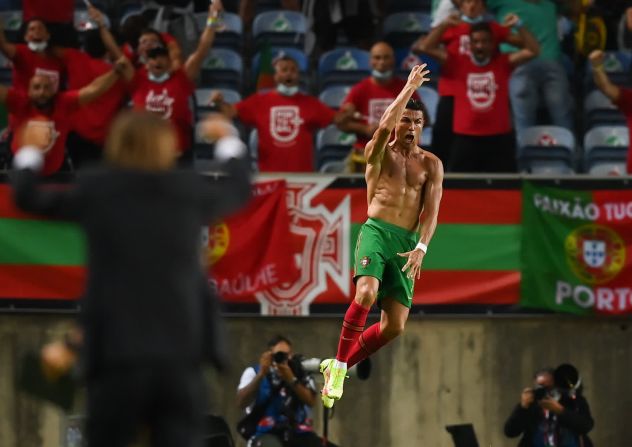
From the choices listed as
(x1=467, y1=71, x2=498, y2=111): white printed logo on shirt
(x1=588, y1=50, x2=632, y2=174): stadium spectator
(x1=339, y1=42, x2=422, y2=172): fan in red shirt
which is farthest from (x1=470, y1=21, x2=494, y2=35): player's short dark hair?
(x1=588, y1=50, x2=632, y2=174): stadium spectator

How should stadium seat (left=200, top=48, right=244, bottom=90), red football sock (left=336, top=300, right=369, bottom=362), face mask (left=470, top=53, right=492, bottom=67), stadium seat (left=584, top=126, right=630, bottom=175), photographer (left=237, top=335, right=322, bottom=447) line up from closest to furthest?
red football sock (left=336, top=300, right=369, bottom=362) → photographer (left=237, top=335, right=322, bottom=447) → face mask (left=470, top=53, right=492, bottom=67) → stadium seat (left=584, top=126, right=630, bottom=175) → stadium seat (left=200, top=48, right=244, bottom=90)

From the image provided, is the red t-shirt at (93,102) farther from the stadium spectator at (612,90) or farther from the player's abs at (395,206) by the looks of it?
the stadium spectator at (612,90)

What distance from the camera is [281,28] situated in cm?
1673

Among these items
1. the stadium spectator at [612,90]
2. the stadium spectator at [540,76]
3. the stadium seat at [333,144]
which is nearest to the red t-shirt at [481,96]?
the stadium spectator at [540,76]

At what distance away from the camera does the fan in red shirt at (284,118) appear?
1491 cm

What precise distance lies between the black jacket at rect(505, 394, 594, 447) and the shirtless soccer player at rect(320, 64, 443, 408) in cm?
300

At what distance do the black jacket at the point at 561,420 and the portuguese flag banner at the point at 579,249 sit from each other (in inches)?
49.7

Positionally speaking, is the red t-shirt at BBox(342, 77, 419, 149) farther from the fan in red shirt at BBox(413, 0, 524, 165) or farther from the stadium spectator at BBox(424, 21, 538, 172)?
the stadium spectator at BBox(424, 21, 538, 172)

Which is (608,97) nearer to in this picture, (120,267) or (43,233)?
(43,233)

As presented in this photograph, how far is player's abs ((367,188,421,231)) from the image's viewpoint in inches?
442

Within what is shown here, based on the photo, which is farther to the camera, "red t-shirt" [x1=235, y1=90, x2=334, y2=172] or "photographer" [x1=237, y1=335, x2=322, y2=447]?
"red t-shirt" [x1=235, y1=90, x2=334, y2=172]

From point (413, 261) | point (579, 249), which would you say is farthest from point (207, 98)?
point (413, 261)

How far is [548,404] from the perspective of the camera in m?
13.8

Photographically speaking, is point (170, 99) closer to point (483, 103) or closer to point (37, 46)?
point (37, 46)
